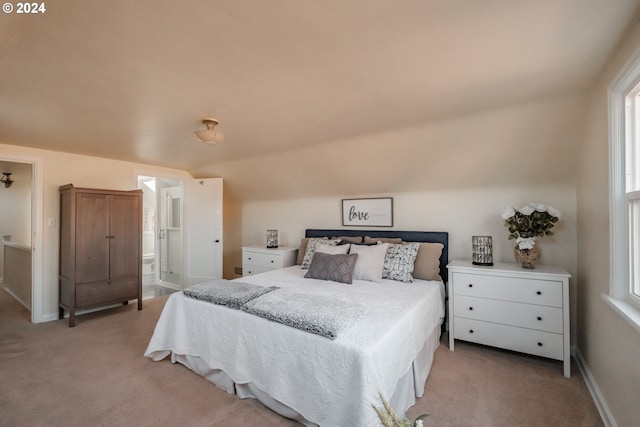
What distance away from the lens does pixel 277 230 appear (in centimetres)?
439

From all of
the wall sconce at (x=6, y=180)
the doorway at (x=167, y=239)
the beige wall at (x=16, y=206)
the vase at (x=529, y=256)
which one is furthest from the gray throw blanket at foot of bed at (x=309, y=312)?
the wall sconce at (x=6, y=180)

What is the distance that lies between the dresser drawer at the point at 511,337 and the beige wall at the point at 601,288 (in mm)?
212

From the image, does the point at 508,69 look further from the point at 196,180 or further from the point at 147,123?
the point at 196,180

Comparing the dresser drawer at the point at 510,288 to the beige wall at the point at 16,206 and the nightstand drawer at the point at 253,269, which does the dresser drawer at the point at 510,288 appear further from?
the beige wall at the point at 16,206

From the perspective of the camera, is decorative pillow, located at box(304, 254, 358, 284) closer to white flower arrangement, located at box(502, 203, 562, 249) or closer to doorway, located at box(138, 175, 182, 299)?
white flower arrangement, located at box(502, 203, 562, 249)

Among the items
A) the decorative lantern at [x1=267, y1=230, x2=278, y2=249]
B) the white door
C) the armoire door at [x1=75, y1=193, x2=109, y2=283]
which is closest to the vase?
the decorative lantern at [x1=267, y1=230, x2=278, y2=249]

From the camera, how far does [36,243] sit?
3314mm

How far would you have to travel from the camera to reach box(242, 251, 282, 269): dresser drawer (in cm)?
383

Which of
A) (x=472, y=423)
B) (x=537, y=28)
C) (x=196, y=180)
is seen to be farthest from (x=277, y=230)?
(x=537, y=28)

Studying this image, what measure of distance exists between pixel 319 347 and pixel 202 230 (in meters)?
3.61

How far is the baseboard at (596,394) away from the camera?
1.56m

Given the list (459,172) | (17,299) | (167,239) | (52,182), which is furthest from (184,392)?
(17,299)

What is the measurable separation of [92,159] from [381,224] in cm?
391

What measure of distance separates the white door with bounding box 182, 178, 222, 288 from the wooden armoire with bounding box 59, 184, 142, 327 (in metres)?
0.88
